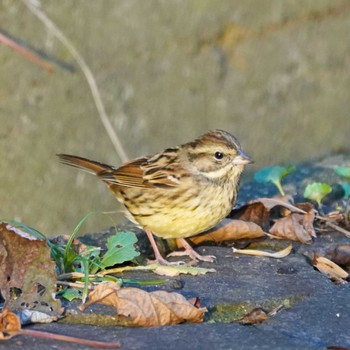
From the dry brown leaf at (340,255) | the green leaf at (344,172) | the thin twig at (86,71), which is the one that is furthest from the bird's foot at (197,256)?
the thin twig at (86,71)

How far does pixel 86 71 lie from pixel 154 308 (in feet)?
9.01

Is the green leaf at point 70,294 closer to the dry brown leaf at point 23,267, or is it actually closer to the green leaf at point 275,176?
the dry brown leaf at point 23,267

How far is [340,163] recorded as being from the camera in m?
5.79

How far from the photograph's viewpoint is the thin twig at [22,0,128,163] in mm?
5797

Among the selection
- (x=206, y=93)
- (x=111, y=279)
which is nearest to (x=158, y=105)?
(x=206, y=93)

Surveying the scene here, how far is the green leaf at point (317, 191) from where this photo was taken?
15.9 ft

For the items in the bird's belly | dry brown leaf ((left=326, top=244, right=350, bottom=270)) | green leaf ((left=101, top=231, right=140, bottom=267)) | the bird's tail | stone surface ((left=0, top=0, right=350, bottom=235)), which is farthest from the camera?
stone surface ((left=0, top=0, right=350, bottom=235))

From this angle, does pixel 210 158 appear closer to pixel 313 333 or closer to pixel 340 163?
pixel 340 163

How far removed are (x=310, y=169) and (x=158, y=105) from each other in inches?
43.3

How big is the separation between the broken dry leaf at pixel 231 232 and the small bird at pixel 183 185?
0.05 meters

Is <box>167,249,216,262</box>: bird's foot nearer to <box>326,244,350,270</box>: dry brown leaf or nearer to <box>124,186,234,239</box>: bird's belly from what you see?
<box>124,186,234,239</box>: bird's belly

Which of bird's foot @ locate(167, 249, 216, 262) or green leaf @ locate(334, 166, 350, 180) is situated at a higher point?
green leaf @ locate(334, 166, 350, 180)

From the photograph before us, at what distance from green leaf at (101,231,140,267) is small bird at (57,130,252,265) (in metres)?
0.53

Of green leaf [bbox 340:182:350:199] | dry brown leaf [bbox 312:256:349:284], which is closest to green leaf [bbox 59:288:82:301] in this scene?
dry brown leaf [bbox 312:256:349:284]
